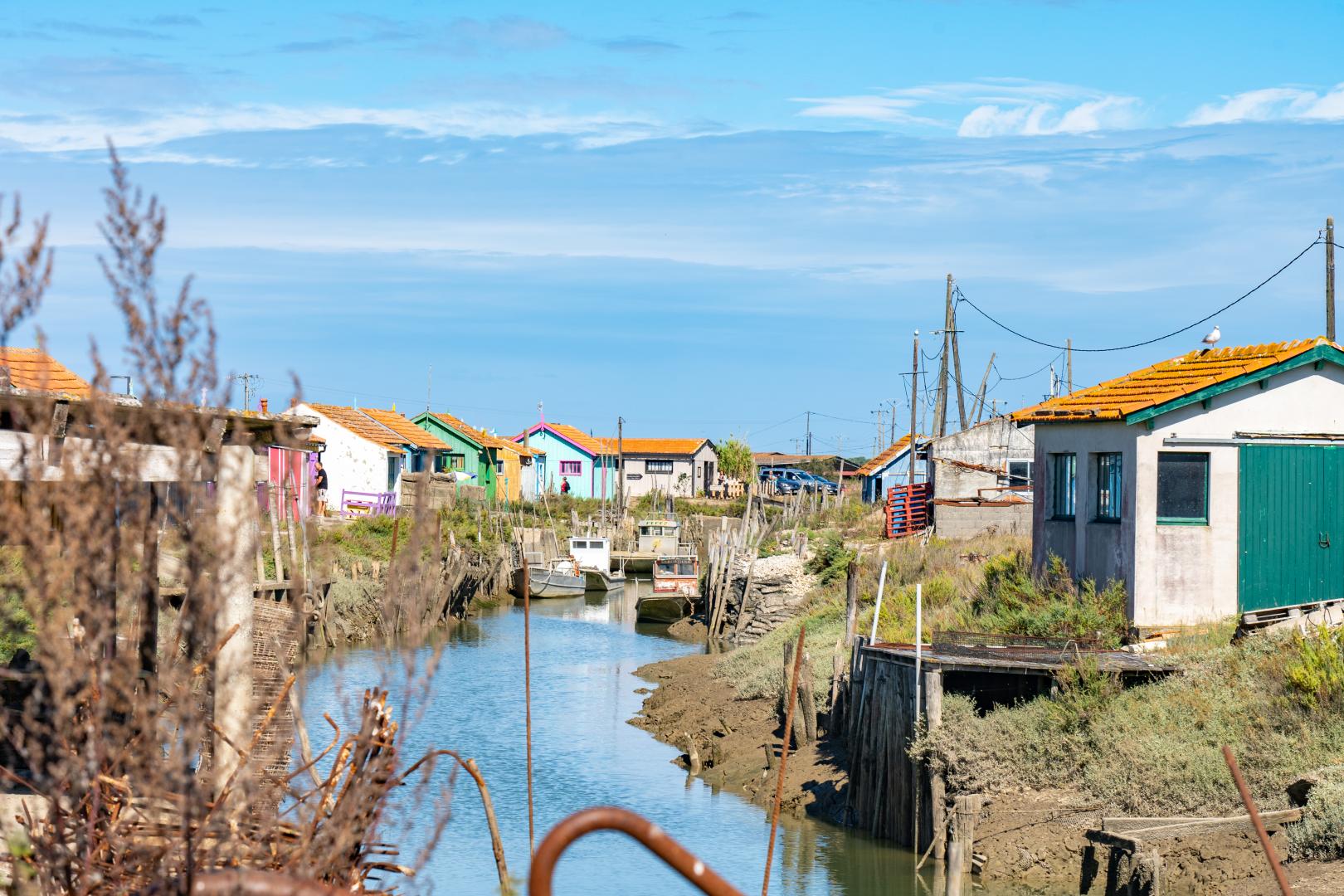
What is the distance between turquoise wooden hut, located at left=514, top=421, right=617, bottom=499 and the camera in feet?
283

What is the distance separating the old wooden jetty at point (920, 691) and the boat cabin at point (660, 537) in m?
41.0

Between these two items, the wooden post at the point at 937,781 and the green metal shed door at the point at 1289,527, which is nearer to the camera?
the wooden post at the point at 937,781

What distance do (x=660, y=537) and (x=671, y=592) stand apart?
14.8 m

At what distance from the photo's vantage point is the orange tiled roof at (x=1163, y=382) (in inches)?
762

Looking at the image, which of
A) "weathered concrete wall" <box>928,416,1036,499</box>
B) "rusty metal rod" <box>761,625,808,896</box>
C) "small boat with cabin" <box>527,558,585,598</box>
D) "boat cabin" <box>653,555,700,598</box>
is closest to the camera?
"rusty metal rod" <box>761,625,808,896</box>

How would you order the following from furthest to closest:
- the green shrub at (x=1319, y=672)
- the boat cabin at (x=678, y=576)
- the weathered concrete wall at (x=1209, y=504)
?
1. the boat cabin at (x=678, y=576)
2. the weathered concrete wall at (x=1209, y=504)
3. the green shrub at (x=1319, y=672)

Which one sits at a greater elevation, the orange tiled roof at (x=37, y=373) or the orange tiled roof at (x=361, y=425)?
the orange tiled roof at (x=361, y=425)

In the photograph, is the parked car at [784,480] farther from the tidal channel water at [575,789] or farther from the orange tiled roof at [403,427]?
the tidal channel water at [575,789]

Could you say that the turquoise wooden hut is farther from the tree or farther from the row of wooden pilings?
the row of wooden pilings

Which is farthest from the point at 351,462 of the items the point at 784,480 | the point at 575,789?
the point at 784,480

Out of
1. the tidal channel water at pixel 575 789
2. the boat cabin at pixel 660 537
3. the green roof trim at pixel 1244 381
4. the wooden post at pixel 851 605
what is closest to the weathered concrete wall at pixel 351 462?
the boat cabin at pixel 660 537

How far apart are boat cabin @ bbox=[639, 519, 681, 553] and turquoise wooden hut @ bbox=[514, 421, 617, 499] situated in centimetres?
2153

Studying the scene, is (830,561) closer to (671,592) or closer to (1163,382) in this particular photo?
(671,592)

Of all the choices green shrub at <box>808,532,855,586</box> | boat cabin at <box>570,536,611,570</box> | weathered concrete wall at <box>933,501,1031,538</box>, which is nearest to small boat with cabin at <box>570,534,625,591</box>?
boat cabin at <box>570,536,611,570</box>
